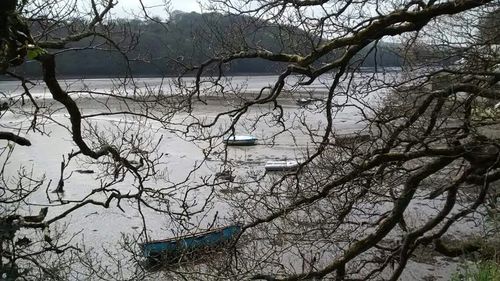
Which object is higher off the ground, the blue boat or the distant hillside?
the distant hillside

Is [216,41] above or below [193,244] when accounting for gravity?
above

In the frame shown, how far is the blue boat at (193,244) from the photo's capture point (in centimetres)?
684

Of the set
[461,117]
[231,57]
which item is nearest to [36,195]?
[231,57]

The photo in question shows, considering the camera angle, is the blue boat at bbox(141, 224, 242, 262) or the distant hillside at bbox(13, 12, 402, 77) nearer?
the distant hillside at bbox(13, 12, 402, 77)

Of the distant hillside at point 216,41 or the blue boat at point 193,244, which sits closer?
the distant hillside at point 216,41

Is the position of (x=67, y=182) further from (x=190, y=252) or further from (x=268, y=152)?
(x=190, y=252)

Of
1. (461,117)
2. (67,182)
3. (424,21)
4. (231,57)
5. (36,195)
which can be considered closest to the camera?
(424,21)

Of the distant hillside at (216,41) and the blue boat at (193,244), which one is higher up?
the distant hillside at (216,41)

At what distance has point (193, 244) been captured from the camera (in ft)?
23.3

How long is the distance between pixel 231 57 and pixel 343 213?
2.12 m

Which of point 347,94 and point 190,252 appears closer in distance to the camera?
point 347,94

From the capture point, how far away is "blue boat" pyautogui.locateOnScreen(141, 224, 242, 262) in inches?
269

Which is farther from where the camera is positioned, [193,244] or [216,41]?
[193,244]

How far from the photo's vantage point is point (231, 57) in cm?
610
